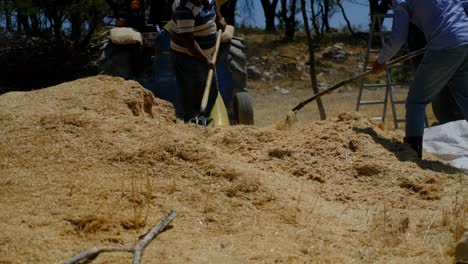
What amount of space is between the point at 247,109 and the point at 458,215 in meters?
3.61

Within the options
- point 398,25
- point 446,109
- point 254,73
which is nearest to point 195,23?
point 398,25

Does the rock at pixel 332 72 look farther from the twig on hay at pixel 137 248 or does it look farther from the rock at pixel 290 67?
the twig on hay at pixel 137 248

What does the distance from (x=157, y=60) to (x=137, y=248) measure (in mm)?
4437

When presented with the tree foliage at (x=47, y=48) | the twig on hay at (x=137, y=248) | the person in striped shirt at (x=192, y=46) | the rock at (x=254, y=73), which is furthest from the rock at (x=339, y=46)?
the twig on hay at (x=137, y=248)

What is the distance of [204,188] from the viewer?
3812mm

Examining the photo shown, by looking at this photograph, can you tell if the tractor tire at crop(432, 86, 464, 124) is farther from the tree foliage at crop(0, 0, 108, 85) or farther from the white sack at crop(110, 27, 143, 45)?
the tree foliage at crop(0, 0, 108, 85)

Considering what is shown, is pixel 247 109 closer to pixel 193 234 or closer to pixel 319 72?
pixel 193 234

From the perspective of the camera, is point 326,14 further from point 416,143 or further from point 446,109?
point 416,143

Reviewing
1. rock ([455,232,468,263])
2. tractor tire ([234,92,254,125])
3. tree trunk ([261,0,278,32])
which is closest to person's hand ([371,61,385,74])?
tractor tire ([234,92,254,125])

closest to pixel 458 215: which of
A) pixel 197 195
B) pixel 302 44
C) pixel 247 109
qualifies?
pixel 197 195

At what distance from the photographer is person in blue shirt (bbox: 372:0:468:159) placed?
4.85 meters

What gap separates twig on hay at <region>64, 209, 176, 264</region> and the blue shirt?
2.48 metres

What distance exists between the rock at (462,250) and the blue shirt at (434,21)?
7.14ft

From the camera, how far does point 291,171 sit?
14.7ft
